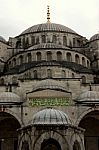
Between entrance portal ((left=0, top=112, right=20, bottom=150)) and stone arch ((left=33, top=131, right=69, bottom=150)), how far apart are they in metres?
13.5

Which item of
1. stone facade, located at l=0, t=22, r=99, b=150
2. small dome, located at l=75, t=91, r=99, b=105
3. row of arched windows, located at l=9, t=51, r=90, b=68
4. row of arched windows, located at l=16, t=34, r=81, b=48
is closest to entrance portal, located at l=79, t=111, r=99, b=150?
stone facade, located at l=0, t=22, r=99, b=150

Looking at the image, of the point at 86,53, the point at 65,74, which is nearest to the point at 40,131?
the point at 65,74

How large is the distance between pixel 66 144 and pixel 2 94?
14293mm

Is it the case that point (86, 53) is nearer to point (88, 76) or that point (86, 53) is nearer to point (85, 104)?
point (88, 76)

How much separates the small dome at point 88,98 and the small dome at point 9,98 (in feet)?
14.0

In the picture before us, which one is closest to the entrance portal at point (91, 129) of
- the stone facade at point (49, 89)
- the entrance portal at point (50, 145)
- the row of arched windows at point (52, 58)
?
the stone facade at point (49, 89)

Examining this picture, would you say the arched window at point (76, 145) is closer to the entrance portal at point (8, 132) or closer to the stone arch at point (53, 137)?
the stone arch at point (53, 137)

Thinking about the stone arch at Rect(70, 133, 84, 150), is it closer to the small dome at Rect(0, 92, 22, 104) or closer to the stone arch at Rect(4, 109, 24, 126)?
the stone arch at Rect(4, 109, 24, 126)

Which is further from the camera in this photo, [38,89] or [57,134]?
[38,89]

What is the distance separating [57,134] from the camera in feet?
36.0

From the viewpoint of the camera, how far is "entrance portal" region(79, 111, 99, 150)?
80.6 ft

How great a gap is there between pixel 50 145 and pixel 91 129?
13.5 meters

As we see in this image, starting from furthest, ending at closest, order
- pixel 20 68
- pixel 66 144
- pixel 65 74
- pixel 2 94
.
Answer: pixel 20 68 < pixel 65 74 < pixel 2 94 < pixel 66 144

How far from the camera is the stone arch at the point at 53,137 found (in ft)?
35.7
